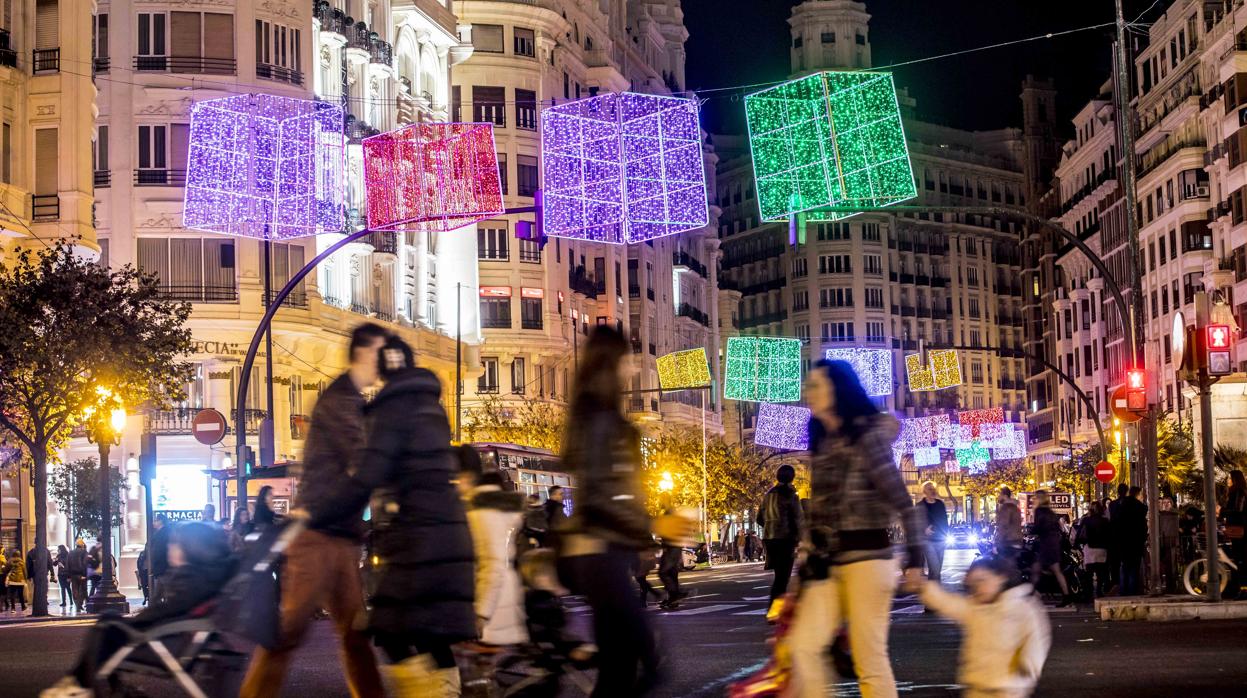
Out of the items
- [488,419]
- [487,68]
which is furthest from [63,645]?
[487,68]

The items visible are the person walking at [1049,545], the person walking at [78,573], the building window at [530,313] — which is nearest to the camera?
the person walking at [1049,545]

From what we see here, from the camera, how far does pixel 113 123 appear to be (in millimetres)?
50500

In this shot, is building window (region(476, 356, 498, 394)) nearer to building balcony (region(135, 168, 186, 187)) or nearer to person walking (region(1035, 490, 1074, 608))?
building balcony (region(135, 168, 186, 187))

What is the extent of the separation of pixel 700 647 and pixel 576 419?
9426mm

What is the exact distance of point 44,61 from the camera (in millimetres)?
41406

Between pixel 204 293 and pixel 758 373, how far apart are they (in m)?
23.7

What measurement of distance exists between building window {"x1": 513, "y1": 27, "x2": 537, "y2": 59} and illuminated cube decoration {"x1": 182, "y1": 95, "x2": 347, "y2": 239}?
30627mm

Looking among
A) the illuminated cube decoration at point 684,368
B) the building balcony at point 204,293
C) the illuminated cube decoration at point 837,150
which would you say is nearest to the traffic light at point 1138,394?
the illuminated cube decoration at point 837,150

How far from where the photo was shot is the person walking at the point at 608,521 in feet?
26.7

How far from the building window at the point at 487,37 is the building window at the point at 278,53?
90.3 ft

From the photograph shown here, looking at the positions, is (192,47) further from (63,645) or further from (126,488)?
(63,645)

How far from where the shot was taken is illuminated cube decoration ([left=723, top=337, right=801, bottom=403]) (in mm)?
65500

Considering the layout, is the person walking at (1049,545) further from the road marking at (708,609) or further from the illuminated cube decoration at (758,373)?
the illuminated cube decoration at (758,373)

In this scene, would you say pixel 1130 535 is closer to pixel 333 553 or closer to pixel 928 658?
pixel 928 658
